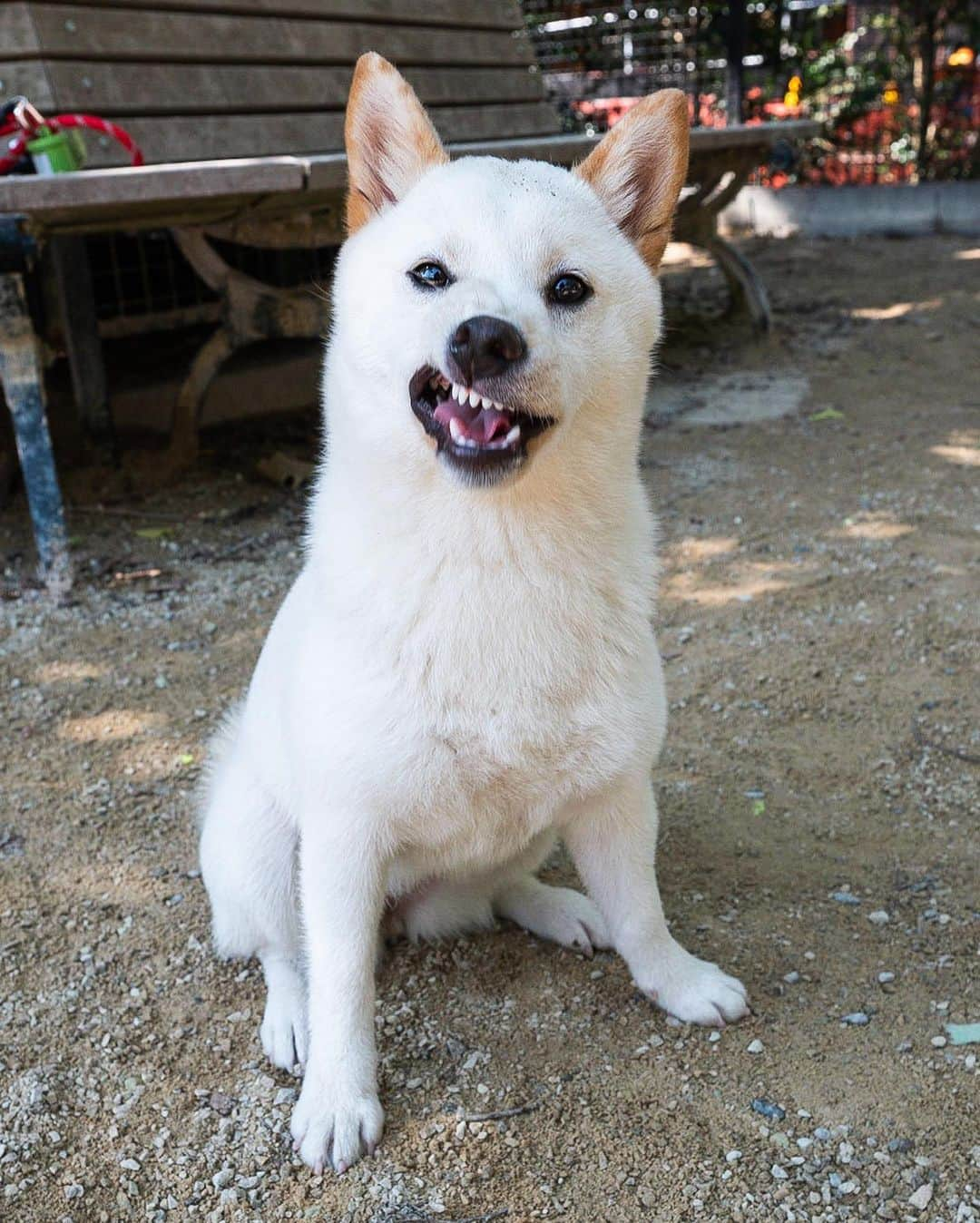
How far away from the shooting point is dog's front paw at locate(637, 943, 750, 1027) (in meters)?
2.19

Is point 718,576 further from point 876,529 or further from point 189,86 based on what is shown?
point 189,86

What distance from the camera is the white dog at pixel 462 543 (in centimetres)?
182

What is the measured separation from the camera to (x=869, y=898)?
253 centimetres

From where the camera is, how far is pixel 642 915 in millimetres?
2219

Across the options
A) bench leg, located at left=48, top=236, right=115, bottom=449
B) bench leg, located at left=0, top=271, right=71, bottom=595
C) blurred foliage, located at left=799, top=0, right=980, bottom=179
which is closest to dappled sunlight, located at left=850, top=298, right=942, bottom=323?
blurred foliage, located at left=799, top=0, right=980, bottom=179

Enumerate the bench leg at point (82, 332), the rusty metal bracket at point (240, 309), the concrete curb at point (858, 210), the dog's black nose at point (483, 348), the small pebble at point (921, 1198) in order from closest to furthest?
the dog's black nose at point (483, 348) → the small pebble at point (921, 1198) → the rusty metal bracket at point (240, 309) → the bench leg at point (82, 332) → the concrete curb at point (858, 210)

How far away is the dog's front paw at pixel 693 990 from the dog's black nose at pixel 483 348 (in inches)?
46.7

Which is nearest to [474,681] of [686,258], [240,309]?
[240,309]

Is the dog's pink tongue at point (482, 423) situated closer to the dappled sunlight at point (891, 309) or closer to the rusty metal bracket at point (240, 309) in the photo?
the rusty metal bracket at point (240, 309)

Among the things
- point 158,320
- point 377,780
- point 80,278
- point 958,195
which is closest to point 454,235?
point 377,780

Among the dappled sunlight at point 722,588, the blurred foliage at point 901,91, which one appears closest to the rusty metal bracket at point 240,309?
the dappled sunlight at point 722,588

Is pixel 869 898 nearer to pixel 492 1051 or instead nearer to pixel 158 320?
pixel 492 1051

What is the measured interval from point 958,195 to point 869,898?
866 cm

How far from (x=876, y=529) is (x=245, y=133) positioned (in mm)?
3279
